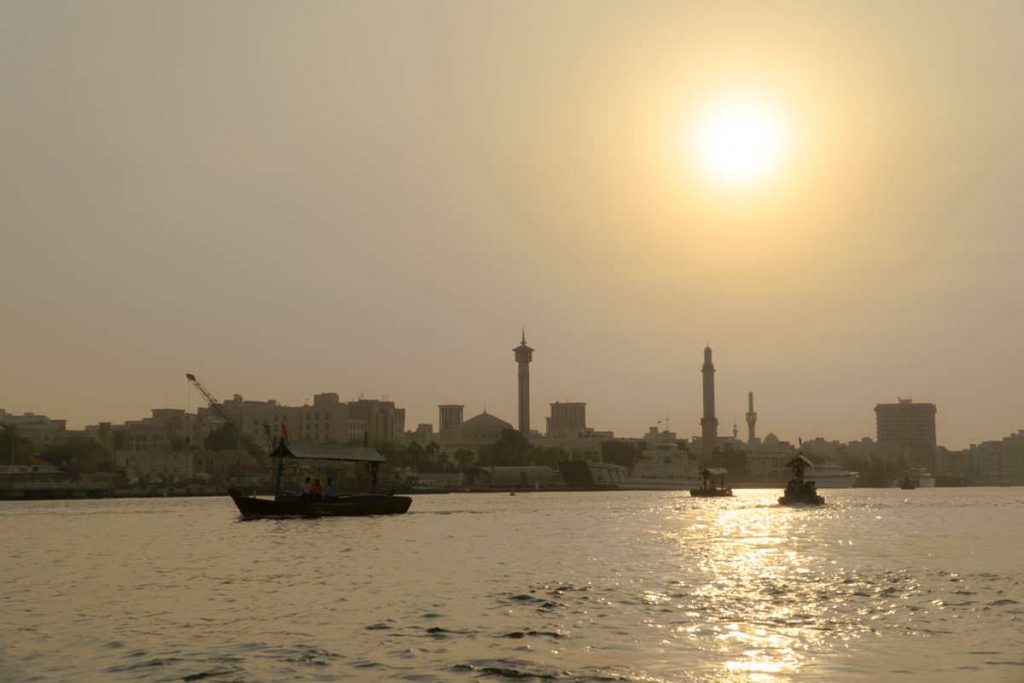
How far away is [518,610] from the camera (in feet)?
102

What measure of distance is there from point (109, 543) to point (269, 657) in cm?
4276

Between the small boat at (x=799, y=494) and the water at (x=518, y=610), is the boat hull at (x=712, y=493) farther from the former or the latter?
the water at (x=518, y=610)

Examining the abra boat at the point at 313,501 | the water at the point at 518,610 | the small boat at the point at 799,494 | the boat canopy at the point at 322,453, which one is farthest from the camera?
the small boat at the point at 799,494

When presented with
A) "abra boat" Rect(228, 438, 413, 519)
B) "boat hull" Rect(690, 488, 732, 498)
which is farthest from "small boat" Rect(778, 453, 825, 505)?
"abra boat" Rect(228, 438, 413, 519)

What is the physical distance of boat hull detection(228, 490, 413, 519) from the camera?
82.8 meters

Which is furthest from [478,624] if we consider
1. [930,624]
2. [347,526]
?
[347,526]

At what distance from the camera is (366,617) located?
99.7 ft

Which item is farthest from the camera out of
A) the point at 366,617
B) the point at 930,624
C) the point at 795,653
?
the point at 366,617

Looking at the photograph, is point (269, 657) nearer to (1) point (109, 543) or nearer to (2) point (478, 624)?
(2) point (478, 624)

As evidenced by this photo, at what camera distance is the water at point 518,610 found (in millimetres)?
22828

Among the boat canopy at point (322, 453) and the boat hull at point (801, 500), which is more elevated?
the boat canopy at point (322, 453)

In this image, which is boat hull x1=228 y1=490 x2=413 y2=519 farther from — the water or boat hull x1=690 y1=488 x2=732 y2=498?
boat hull x1=690 y1=488 x2=732 y2=498

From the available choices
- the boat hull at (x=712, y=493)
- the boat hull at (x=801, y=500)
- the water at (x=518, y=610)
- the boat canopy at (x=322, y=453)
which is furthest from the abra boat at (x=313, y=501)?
the boat hull at (x=712, y=493)

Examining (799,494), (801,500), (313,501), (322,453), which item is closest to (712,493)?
(799,494)
